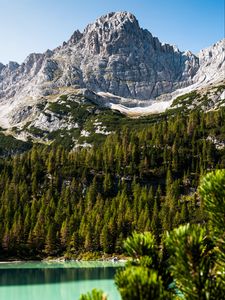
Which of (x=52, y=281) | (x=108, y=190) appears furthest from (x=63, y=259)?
(x=108, y=190)

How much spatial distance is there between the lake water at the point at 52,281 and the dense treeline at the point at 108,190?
18.0 metres

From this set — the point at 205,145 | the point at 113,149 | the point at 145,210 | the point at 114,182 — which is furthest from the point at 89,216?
the point at 205,145

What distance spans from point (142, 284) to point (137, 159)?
130995mm

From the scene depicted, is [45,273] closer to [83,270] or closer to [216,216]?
[83,270]

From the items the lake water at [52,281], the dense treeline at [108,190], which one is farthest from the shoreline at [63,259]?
the lake water at [52,281]

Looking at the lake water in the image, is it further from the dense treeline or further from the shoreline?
the dense treeline

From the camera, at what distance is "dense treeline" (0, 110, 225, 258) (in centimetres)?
9406

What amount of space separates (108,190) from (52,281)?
62.7 metres

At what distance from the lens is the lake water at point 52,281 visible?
4797 cm

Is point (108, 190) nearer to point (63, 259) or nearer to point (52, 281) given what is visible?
point (63, 259)

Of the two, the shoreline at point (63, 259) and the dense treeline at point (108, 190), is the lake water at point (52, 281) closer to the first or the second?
the shoreline at point (63, 259)

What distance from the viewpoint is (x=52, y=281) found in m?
57.4

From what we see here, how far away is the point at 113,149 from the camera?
139 m

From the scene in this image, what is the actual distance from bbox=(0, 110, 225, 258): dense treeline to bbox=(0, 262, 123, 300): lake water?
59.2 feet
